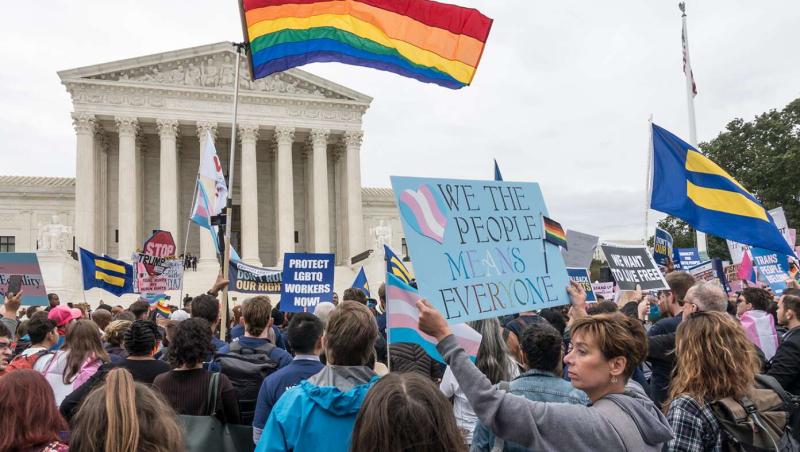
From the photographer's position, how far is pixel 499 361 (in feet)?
14.0

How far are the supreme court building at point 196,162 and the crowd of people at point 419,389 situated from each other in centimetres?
3364

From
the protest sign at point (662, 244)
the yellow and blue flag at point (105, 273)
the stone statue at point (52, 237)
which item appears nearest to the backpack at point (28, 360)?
the yellow and blue flag at point (105, 273)

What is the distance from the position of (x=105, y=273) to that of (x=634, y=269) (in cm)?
1189

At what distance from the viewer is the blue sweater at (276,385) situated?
13.5 feet

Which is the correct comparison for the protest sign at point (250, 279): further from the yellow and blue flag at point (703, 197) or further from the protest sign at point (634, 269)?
the yellow and blue flag at point (703, 197)

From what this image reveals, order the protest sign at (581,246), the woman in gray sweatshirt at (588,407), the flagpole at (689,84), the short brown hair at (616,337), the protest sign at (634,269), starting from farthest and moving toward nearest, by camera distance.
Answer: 1. the flagpole at (689,84)
2. the protest sign at (581,246)
3. the protest sign at (634,269)
4. the short brown hair at (616,337)
5. the woman in gray sweatshirt at (588,407)

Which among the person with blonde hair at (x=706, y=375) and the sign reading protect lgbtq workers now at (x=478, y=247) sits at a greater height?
the sign reading protect lgbtq workers now at (x=478, y=247)

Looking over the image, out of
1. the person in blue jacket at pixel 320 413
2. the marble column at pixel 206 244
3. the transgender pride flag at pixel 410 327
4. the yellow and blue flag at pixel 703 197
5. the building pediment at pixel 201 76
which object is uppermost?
the building pediment at pixel 201 76

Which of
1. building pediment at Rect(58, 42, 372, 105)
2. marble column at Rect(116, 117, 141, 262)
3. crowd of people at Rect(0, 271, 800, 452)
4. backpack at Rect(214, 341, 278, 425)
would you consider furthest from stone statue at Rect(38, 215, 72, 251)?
backpack at Rect(214, 341, 278, 425)

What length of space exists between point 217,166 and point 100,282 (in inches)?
179

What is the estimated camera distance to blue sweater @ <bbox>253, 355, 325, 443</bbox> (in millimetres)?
4117

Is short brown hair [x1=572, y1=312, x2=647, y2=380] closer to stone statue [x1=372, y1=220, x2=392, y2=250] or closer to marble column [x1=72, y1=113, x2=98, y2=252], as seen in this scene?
stone statue [x1=372, y1=220, x2=392, y2=250]

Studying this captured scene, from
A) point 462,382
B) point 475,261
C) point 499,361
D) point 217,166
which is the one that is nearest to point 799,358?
point 499,361

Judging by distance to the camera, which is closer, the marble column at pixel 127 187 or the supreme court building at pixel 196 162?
the marble column at pixel 127 187
